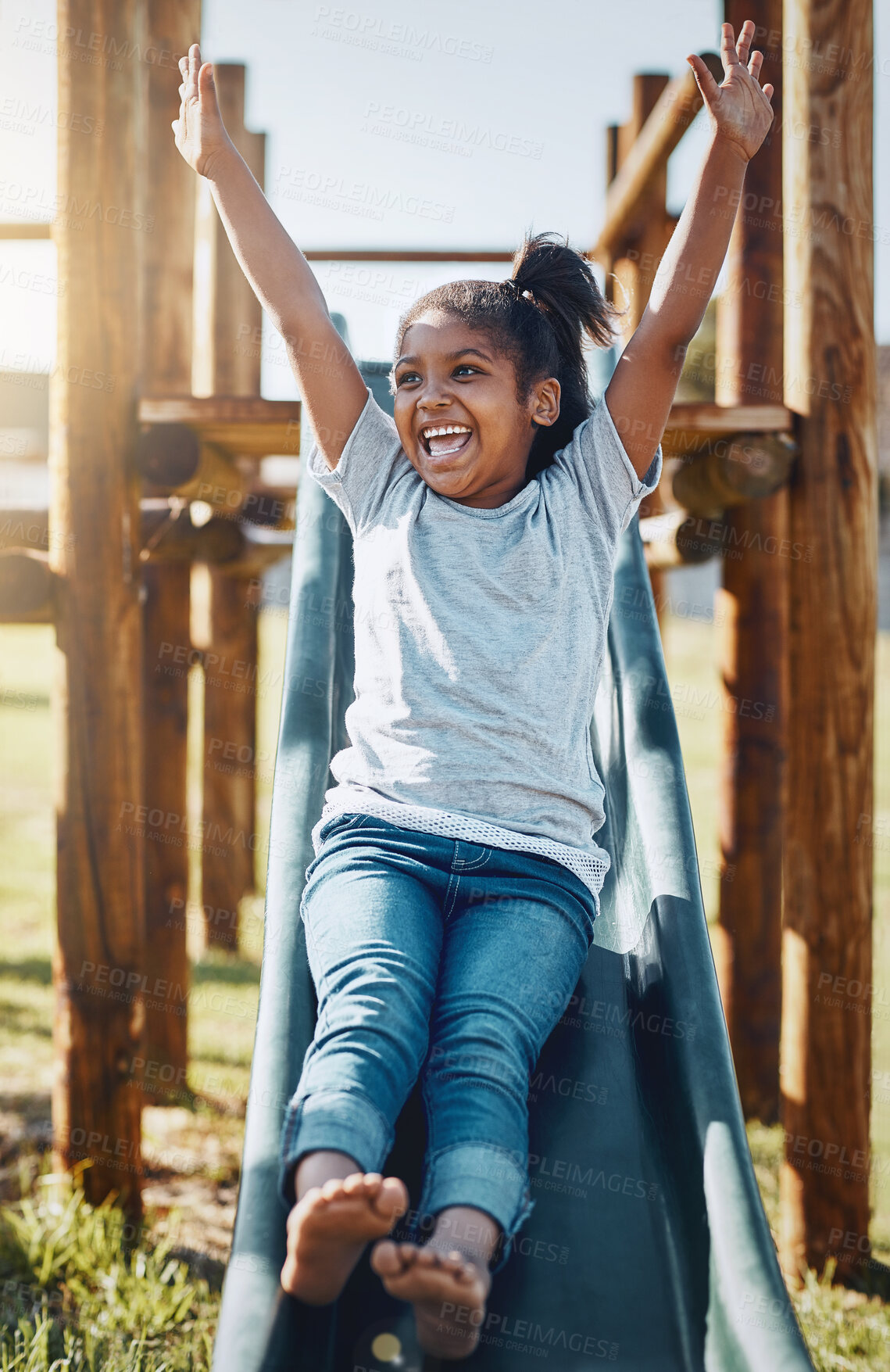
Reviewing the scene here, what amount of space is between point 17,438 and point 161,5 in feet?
13.0

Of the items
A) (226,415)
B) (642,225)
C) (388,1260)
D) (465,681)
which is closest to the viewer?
(388,1260)

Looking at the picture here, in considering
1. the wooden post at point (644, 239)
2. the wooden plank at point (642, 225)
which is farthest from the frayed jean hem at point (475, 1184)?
the wooden post at point (644, 239)

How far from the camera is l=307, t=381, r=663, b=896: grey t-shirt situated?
1647mm

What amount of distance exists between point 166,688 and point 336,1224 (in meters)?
2.44

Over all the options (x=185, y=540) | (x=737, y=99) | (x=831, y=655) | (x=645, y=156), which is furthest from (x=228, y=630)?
(x=737, y=99)

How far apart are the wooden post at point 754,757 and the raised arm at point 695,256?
4.34ft

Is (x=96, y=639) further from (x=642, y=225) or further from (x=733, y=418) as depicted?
(x=642, y=225)

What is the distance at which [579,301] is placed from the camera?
2080mm

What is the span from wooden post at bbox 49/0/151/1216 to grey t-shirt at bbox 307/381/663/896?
75 cm

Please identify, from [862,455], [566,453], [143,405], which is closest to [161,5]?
[143,405]

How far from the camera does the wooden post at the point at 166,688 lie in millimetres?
3322

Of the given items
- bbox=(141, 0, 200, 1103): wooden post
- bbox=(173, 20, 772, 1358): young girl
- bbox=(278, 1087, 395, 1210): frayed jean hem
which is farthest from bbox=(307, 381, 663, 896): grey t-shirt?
bbox=(141, 0, 200, 1103): wooden post

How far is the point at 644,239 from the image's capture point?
3.82 meters

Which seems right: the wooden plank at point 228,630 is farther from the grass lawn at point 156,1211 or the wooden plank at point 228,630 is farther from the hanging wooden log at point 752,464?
the hanging wooden log at point 752,464
